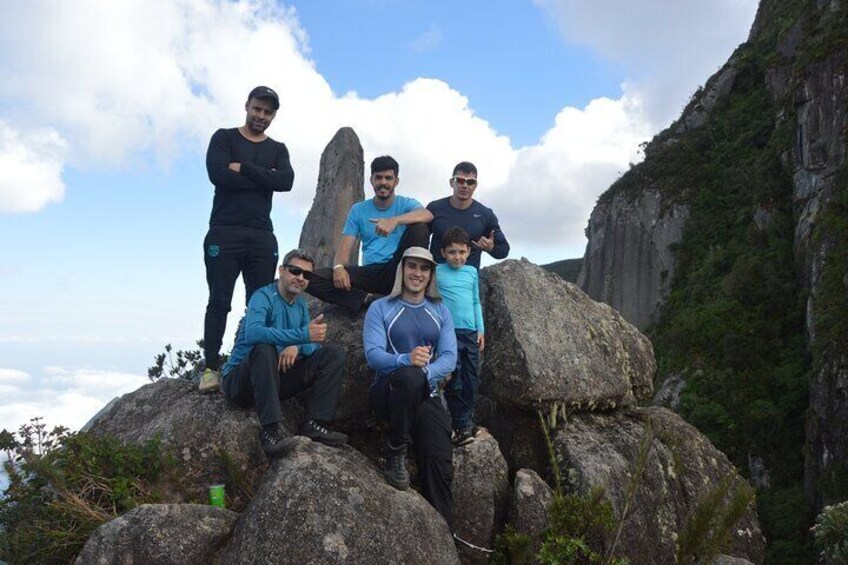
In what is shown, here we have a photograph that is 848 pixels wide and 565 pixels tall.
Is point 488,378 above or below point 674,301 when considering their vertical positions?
below

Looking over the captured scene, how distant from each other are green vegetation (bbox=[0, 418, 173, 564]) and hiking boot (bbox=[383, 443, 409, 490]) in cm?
244

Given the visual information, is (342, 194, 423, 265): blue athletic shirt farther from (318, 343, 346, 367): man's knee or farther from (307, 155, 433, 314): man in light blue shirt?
(318, 343, 346, 367): man's knee

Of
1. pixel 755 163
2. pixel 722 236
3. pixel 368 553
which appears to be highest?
pixel 755 163

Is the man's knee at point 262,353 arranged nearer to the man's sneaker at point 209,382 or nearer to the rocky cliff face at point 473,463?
the rocky cliff face at point 473,463

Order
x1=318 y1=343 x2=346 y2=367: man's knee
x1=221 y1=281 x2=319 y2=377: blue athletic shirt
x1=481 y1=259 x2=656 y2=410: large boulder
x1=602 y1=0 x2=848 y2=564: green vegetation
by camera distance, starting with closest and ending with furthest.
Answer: x1=221 y1=281 x2=319 y2=377: blue athletic shirt → x1=318 y1=343 x2=346 y2=367: man's knee → x1=481 y1=259 x2=656 y2=410: large boulder → x1=602 y1=0 x2=848 y2=564: green vegetation

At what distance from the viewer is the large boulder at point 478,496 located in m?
7.88

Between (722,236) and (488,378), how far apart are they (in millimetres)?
61586

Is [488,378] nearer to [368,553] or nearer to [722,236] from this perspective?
[368,553]

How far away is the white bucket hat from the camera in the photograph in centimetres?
748

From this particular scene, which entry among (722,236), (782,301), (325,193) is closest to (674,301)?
(722,236)

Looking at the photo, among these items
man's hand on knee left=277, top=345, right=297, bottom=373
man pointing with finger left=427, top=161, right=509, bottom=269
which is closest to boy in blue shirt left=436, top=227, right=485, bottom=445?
man pointing with finger left=427, top=161, right=509, bottom=269

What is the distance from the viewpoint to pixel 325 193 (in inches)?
539

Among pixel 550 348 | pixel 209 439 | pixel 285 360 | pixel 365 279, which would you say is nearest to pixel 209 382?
pixel 209 439

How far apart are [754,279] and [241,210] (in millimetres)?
51794
